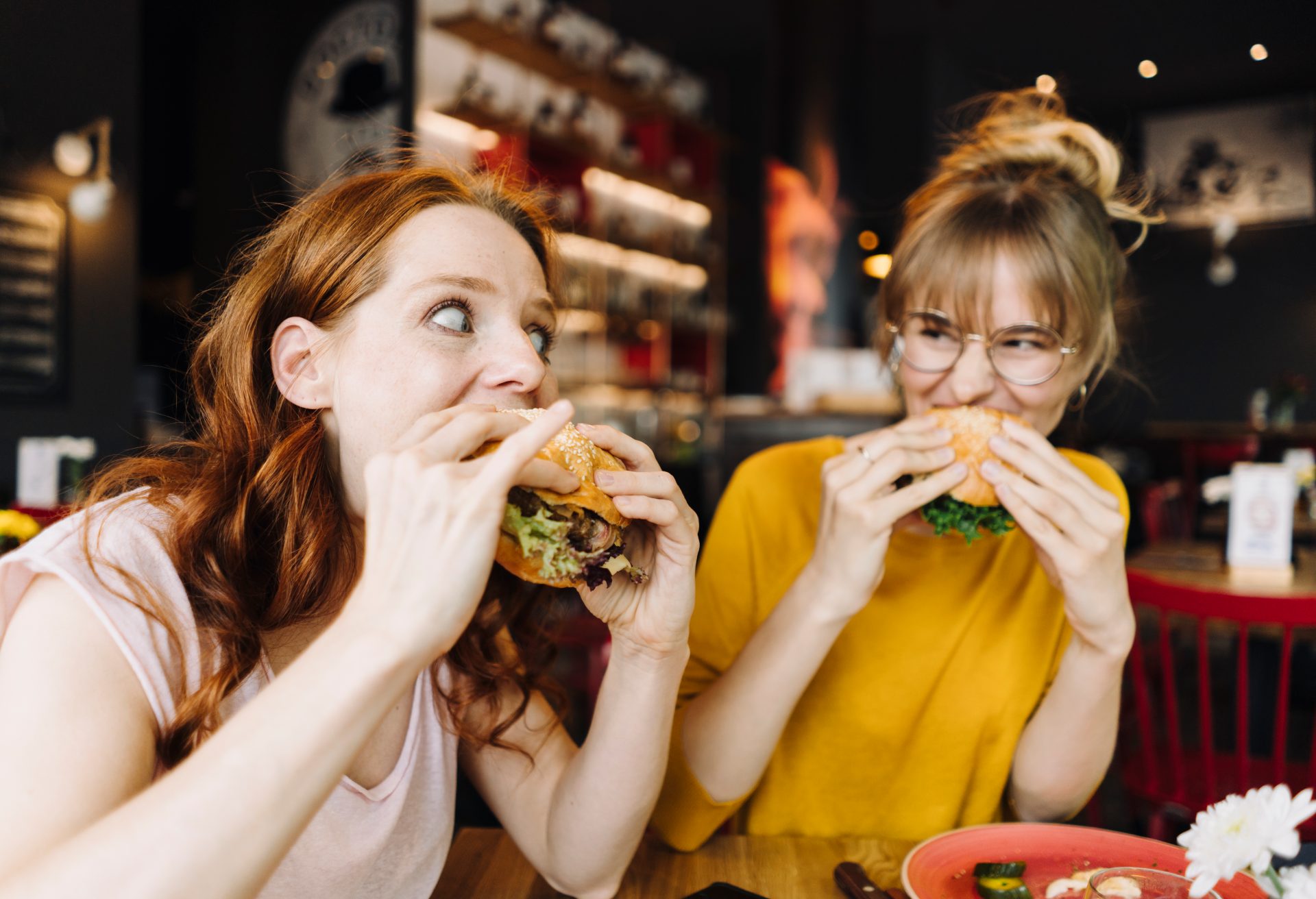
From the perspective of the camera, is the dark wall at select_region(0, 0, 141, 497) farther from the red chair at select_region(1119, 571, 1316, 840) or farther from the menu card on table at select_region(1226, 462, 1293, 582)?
the menu card on table at select_region(1226, 462, 1293, 582)

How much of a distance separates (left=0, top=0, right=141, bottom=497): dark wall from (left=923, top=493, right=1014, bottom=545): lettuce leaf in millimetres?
3360

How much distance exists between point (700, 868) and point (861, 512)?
0.55 meters

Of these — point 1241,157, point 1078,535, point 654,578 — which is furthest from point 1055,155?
point 1241,157

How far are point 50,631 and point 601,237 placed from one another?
6.99 m

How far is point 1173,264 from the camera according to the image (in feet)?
33.8

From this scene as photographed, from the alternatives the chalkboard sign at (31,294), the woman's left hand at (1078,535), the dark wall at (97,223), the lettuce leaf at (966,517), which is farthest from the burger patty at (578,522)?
the chalkboard sign at (31,294)

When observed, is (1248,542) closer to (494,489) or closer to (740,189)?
(494,489)

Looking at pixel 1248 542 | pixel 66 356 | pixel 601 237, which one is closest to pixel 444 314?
pixel 1248 542

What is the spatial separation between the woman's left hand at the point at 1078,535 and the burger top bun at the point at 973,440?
11cm

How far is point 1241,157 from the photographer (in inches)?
281

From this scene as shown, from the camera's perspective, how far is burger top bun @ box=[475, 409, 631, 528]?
1.05m

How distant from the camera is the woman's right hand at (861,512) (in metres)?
1.35

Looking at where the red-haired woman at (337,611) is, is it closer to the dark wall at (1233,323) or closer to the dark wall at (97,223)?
the dark wall at (97,223)

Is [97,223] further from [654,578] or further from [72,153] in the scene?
[654,578]
